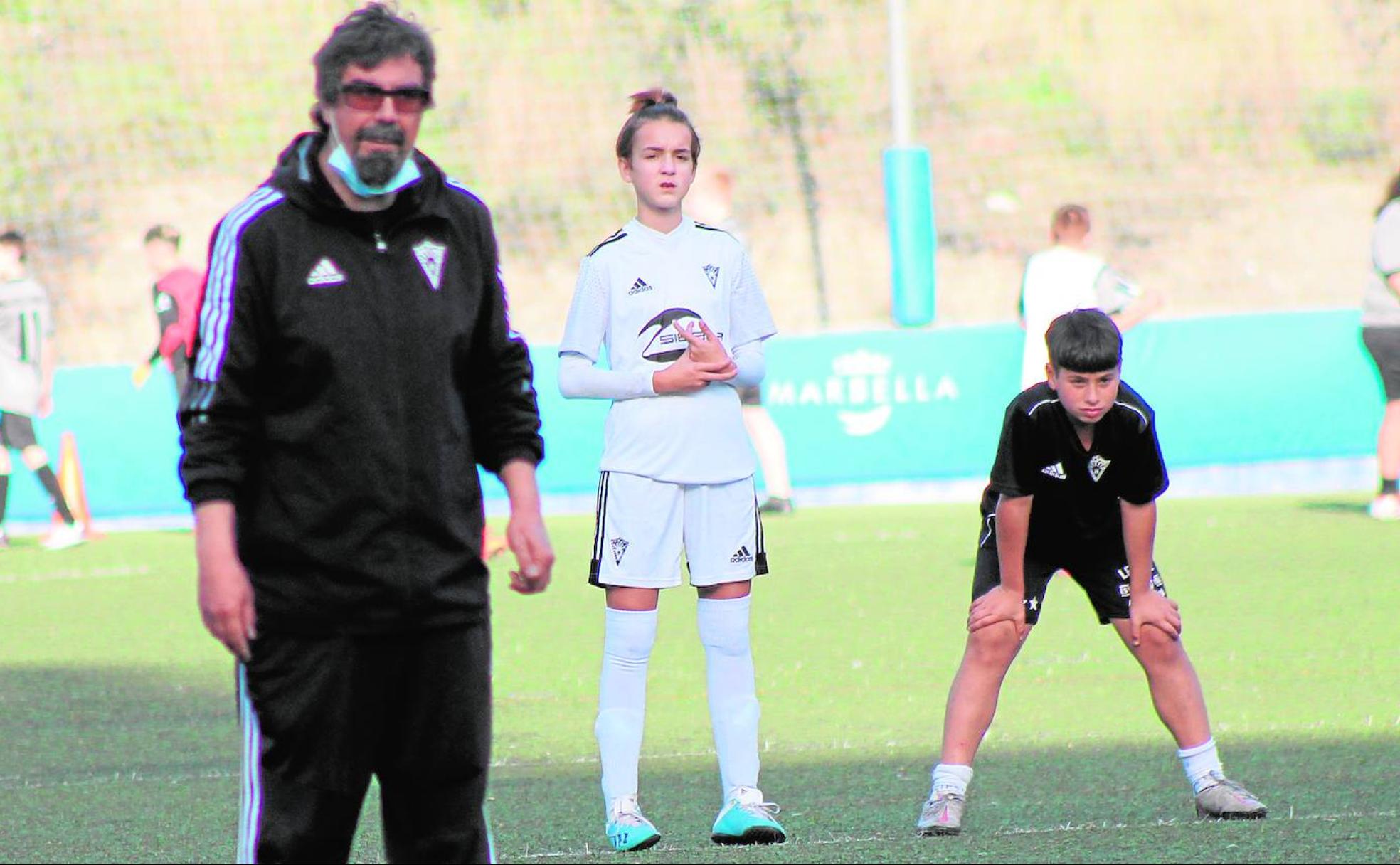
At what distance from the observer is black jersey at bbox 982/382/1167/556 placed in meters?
4.48

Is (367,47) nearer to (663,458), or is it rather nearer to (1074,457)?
(663,458)

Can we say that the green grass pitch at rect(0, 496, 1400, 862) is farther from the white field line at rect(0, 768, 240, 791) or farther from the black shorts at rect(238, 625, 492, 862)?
the black shorts at rect(238, 625, 492, 862)

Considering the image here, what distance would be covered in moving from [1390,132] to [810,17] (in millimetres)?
9225

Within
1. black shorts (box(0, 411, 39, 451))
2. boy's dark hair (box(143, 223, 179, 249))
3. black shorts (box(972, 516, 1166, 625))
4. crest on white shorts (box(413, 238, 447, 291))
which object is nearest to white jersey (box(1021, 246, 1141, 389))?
black shorts (box(972, 516, 1166, 625))

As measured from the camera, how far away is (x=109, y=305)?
2747cm

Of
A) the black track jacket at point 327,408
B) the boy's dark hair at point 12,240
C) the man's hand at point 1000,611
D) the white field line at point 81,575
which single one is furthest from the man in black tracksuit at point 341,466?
the boy's dark hair at point 12,240

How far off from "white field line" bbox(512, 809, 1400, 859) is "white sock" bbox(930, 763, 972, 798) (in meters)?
0.13

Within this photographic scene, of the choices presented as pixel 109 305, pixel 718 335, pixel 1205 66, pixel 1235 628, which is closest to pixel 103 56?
pixel 109 305

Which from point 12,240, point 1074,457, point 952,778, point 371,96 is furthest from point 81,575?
point 371,96

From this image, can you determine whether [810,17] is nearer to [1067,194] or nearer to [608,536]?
[1067,194]

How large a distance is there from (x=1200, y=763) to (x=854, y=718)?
178cm

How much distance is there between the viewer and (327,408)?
293 cm

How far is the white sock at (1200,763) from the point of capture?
4.60 metres

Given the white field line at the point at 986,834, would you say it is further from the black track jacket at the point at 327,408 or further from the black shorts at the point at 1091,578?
the black track jacket at the point at 327,408
